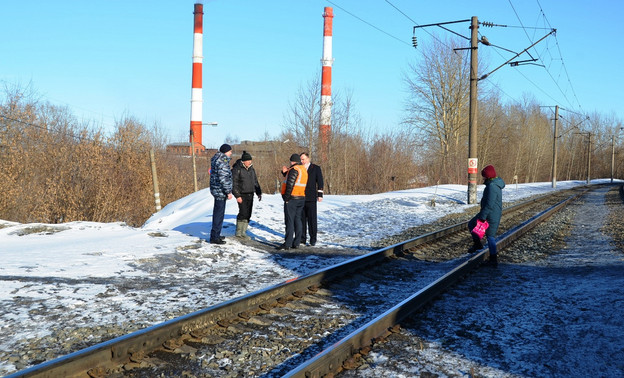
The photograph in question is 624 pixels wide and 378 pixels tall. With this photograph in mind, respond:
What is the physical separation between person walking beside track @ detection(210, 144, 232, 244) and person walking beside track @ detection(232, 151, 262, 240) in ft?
1.40

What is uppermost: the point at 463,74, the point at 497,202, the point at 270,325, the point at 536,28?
the point at 463,74

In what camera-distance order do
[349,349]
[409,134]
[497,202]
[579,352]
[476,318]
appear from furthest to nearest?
1. [409,134]
2. [497,202]
3. [476,318]
4. [579,352]
5. [349,349]

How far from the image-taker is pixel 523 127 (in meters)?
74.3

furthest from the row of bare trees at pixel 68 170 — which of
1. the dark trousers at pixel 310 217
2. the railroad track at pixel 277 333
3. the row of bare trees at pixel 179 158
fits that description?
the railroad track at pixel 277 333

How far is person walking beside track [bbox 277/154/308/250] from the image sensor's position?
10.1 meters

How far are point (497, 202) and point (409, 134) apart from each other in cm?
3175

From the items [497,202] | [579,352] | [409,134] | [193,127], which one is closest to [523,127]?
[409,134]

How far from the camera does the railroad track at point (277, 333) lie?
13.0ft

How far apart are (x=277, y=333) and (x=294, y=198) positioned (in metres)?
5.27

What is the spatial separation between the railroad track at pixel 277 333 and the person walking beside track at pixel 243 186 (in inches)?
132

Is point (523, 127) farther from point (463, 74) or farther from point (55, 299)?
point (55, 299)

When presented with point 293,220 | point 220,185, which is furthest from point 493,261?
point 220,185

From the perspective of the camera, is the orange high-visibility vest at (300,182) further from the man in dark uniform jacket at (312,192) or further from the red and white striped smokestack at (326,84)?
the red and white striped smokestack at (326,84)

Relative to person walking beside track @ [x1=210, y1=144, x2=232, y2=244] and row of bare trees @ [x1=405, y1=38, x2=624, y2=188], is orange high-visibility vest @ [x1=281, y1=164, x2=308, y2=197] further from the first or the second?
row of bare trees @ [x1=405, y1=38, x2=624, y2=188]
